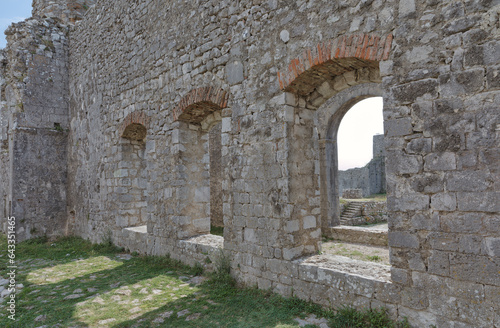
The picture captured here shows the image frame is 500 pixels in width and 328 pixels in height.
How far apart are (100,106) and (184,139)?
3.70 meters

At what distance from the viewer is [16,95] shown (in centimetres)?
961

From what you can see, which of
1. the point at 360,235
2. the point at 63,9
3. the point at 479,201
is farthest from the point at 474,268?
the point at 63,9

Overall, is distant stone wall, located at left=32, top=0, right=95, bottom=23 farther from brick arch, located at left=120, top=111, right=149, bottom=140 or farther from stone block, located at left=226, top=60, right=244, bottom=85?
stone block, located at left=226, top=60, right=244, bottom=85

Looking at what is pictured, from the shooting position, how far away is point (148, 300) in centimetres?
442

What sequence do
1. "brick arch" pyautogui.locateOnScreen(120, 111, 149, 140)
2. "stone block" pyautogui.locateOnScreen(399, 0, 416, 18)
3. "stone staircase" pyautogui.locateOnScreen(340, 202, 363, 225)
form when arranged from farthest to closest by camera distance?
"stone staircase" pyautogui.locateOnScreen(340, 202, 363, 225)
"brick arch" pyautogui.locateOnScreen(120, 111, 149, 140)
"stone block" pyautogui.locateOnScreen(399, 0, 416, 18)

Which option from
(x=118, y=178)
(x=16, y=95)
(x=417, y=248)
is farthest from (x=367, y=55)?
(x=16, y=95)

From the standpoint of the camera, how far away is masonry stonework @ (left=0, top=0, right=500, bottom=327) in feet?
9.16

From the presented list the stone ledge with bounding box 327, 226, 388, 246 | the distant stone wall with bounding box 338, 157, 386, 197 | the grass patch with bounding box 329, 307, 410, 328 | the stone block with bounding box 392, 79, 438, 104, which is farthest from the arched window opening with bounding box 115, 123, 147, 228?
the distant stone wall with bounding box 338, 157, 386, 197

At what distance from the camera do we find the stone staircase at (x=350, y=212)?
431 inches

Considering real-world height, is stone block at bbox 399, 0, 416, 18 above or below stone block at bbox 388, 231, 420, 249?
above

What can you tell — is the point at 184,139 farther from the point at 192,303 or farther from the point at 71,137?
the point at 71,137

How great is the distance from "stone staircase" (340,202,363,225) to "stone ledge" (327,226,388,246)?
6.09 feet

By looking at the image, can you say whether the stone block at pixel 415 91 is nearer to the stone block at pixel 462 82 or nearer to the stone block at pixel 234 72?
the stone block at pixel 462 82

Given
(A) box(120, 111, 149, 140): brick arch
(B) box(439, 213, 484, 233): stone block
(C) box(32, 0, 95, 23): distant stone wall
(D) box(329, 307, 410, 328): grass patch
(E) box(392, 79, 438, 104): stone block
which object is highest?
(C) box(32, 0, 95, 23): distant stone wall
